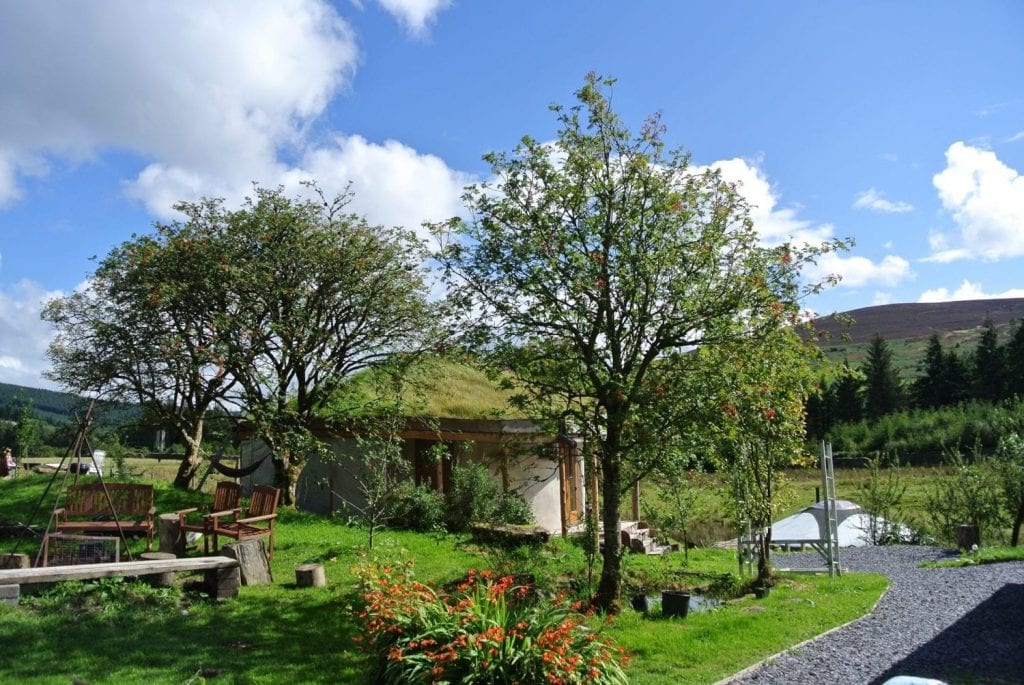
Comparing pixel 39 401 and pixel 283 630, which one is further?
pixel 39 401

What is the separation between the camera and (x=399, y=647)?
5.41 metres

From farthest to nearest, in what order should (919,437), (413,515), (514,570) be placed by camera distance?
1. (919,437)
2. (413,515)
3. (514,570)

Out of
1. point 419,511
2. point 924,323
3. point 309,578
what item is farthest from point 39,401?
point 924,323

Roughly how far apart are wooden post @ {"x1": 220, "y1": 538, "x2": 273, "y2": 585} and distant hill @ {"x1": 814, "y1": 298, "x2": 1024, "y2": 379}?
3252 inches

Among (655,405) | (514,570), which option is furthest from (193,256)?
(655,405)

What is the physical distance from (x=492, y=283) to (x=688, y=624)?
4.45 m

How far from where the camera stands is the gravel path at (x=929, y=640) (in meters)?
6.34

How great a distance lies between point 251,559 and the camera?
944 centimetres

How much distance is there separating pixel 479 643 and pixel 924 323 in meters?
120

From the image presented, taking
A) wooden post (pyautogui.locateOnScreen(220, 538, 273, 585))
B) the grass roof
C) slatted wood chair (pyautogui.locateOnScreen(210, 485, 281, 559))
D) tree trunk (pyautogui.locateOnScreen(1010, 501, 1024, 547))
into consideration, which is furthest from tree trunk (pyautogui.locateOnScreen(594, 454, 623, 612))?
tree trunk (pyautogui.locateOnScreen(1010, 501, 1024, 547))

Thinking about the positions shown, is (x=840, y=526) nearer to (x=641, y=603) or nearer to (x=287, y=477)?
(x=641, y=603)

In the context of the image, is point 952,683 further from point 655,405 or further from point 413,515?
point 413,515

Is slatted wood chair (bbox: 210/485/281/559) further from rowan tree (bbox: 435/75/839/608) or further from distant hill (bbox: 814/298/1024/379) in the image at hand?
distant hill (bbox: 814/298/1024/379)

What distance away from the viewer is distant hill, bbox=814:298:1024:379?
89750 millimetres
